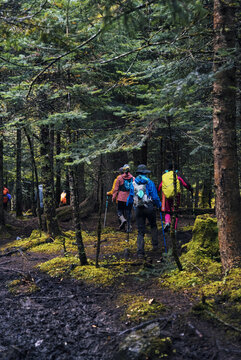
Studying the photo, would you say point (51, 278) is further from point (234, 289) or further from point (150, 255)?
point (234, 289)

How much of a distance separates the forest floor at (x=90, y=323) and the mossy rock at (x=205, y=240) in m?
1.29

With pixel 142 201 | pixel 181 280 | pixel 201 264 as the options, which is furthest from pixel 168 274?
pixel 142 201

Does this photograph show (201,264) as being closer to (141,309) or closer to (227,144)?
(141,309)

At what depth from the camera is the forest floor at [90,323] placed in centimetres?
356

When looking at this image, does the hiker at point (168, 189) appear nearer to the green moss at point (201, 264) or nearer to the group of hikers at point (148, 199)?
the group of hikers at point (148, 199)

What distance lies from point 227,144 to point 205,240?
2752 mm

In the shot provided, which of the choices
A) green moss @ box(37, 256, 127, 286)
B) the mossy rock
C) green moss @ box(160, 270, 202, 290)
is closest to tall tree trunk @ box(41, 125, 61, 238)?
green moss @ box(37, 256, 127, 286)

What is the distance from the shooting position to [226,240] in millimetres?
5230

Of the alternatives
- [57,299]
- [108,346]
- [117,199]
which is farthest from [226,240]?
[117,199]

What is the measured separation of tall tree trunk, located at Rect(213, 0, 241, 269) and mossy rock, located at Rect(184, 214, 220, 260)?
4.88 ft

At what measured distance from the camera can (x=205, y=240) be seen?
23.0ft

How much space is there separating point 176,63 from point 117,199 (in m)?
6.87

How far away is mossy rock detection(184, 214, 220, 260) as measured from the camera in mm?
6762

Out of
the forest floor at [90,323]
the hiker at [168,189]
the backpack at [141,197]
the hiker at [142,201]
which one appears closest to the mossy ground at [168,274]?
the forest floor at [90,323]
